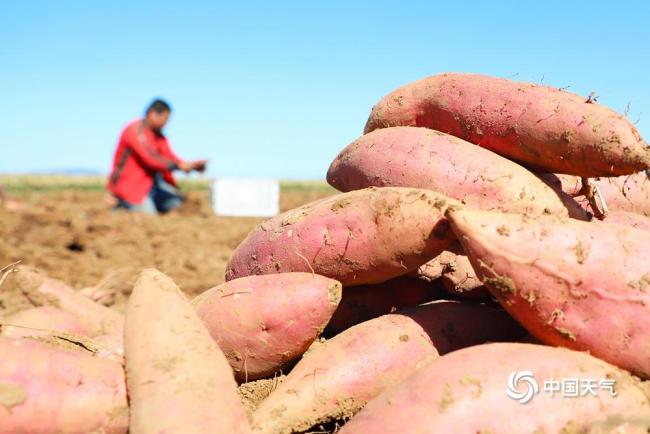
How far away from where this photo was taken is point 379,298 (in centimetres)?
220

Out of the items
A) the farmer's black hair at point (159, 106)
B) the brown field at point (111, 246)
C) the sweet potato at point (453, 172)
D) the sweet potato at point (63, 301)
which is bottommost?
the brown field at point (111, 246)

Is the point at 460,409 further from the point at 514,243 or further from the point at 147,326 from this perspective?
the point at 147,326

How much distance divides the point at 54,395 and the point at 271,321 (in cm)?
61

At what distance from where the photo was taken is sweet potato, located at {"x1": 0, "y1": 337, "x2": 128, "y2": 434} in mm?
1570

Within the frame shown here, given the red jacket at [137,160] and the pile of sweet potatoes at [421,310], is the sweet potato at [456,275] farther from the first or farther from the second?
the red jacket at [137,160]

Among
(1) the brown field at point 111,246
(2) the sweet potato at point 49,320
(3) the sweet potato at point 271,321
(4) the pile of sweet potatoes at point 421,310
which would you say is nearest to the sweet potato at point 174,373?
(4) the pile of sweet potatoes at point 421,310

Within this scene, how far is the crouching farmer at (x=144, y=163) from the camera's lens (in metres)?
8.06

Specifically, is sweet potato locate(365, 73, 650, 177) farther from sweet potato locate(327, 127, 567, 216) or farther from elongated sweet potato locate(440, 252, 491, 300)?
elongated sweet potato locate(440, 252, 491, 300)

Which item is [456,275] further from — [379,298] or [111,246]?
[111,246]

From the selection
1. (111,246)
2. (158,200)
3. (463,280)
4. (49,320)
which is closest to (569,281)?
(463,280)

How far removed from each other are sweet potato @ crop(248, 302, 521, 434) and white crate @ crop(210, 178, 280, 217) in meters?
9.53

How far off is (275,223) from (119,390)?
0.79 meters

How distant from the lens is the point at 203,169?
29.0ft

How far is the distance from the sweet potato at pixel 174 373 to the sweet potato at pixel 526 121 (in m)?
1.17
